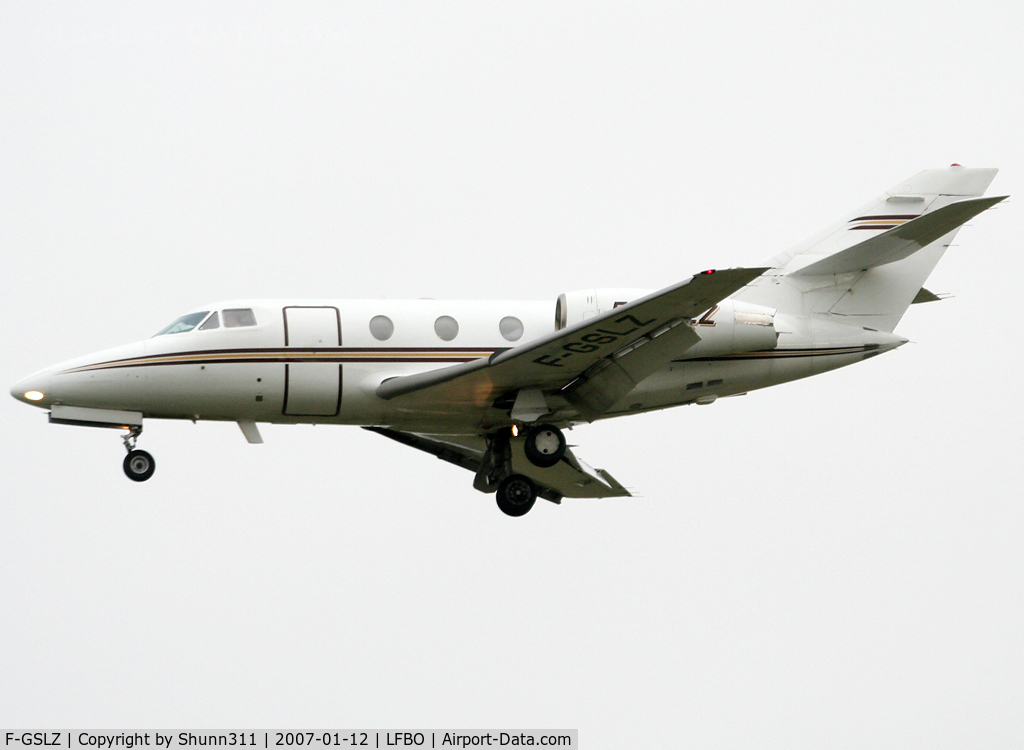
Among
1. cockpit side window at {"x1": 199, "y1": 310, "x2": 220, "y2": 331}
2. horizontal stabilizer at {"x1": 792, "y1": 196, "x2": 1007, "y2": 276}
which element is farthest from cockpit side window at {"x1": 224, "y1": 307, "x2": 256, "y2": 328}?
horizontal stabilizer at {"x1": 792, "y1": 196, "x2": 1007, "y2": 276}

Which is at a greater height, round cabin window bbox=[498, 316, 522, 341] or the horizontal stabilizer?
the horizontal stabilizer

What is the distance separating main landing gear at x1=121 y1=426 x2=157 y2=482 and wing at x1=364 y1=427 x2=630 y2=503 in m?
4.27

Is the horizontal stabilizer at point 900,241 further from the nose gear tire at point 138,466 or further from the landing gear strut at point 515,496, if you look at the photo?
the nose gear tire at point 138,466

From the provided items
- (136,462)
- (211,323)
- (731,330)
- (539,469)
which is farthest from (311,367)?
(731,330)

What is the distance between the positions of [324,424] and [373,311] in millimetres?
1946

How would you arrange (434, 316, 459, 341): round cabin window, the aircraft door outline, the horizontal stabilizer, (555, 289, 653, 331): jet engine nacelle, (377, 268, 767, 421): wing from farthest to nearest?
(434, 316, 459, 341): round cabin window → the aircraft door outline → (555, 289, 653, 331): jet engine nacelle → the horizontal stabilizer → (377, 268, 767, 421): wing

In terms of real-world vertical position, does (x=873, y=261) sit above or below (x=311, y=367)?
above

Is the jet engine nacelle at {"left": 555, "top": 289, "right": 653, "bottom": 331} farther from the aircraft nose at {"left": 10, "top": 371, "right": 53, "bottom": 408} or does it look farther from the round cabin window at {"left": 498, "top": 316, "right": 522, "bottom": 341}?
the aircraft nose at {"left": 10, "top": 371, "right": 53, "bottom": 408}

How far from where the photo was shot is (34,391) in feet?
63.9

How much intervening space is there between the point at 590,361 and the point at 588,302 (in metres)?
1.03

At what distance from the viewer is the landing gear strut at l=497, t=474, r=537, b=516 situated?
20859mm

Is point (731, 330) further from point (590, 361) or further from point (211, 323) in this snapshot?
point (211, 323)

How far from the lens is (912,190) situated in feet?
73.3

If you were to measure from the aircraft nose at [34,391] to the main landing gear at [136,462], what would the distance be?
50.3 inches
